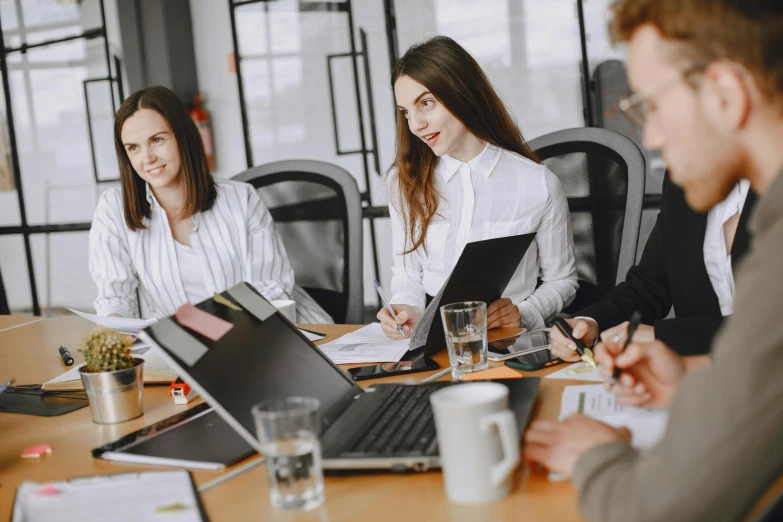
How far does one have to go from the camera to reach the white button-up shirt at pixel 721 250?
1587 mm

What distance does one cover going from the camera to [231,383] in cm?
106

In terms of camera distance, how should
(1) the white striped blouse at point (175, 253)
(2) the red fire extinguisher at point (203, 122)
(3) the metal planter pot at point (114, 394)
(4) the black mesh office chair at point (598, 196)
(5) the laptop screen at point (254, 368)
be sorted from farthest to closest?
(2) the red fire extinguisher at point (203, 122) < (1) the white striped blouse at point (175, 253) < (4) the black mesh office chair at point (598, 196) < (3) the metal planter pot at point (114, 394) < (5) the laptop screen at point (254, 368)

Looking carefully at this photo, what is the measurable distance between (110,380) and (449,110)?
1.22 metres

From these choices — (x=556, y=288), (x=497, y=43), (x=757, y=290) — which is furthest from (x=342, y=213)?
(x=497, y=43)

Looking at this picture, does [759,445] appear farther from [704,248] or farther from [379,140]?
[379,140]

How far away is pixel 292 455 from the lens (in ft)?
2.94

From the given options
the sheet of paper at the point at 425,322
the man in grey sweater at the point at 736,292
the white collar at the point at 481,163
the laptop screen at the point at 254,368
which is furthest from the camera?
the white collar at the point at 481,163

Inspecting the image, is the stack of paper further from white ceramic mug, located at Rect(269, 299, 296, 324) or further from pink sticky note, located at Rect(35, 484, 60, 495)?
pink sticky note, located at Rect(35, 484, 60, 495)

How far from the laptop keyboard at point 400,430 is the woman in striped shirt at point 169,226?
4.19 ft

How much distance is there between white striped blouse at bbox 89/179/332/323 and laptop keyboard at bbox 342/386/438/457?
4.11ft

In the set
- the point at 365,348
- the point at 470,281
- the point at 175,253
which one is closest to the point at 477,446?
the point at 470,281

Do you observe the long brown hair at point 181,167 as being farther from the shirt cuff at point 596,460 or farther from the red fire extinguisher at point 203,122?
the red fire extinguisher at point 203,122

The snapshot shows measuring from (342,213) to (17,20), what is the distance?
398 centimetres

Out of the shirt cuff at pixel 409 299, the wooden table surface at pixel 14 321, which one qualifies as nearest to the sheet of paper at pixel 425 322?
the shirt cuff at pixel 409 299
